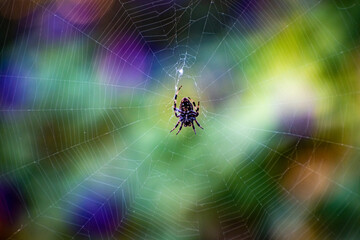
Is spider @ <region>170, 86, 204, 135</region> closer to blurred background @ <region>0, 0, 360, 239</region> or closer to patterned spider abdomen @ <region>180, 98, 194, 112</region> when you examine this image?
→ patterned spider abdomen @ <region>180, 98, 194, 112</region>

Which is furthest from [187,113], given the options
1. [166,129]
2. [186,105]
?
[166,129]

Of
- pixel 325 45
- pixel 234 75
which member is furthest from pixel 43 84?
pixel 325 45

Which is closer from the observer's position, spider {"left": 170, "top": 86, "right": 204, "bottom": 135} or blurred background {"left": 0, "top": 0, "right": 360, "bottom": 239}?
blurred background {"left": 0, "top": 0, "right": 360, "bottom": 239}

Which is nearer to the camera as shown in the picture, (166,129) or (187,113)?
(166,129)

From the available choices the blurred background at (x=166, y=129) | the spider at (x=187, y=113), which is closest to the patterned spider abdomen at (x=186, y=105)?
the spider at (x=187, y=113)

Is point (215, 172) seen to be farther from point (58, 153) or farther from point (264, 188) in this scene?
point (58, 153)

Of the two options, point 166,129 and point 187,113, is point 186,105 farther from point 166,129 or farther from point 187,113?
point 166,129

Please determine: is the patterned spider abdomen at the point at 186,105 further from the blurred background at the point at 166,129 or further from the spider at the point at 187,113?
the blurred background at the point at 166,129

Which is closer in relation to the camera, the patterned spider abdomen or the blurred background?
the blurred background

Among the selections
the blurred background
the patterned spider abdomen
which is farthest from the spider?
the blurred background
